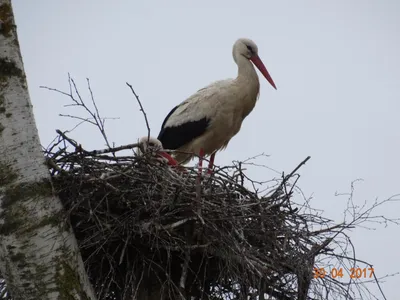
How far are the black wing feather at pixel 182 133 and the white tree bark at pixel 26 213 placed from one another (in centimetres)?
348

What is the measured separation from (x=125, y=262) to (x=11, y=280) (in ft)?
3.78

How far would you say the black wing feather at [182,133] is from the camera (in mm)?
6523

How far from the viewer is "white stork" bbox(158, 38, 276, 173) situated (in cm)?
645

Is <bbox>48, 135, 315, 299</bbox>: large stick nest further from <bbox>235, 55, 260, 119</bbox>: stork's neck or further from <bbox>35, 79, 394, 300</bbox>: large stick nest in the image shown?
<bbox>235, 55, 260, 119</bbox>: stork's neck

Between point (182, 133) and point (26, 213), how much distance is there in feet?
12.5

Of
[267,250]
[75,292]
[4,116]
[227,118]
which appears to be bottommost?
[75,292]

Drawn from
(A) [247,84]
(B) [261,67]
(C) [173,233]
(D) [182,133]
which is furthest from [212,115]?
(C) [173,233]

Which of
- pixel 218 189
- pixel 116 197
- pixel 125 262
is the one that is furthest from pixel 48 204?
pixel 218 189

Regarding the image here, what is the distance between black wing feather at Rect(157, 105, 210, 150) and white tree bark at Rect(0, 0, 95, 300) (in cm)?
348

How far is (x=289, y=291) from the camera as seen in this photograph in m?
4.03

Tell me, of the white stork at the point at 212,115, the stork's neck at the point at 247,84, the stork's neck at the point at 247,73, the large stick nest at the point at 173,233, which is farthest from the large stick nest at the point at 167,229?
the stork's neck at the point at 247,73

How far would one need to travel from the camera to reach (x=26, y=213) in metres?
2.93

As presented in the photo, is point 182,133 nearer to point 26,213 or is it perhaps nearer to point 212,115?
point 212,115

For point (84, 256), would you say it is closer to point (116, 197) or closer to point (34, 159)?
point (116, 197)
